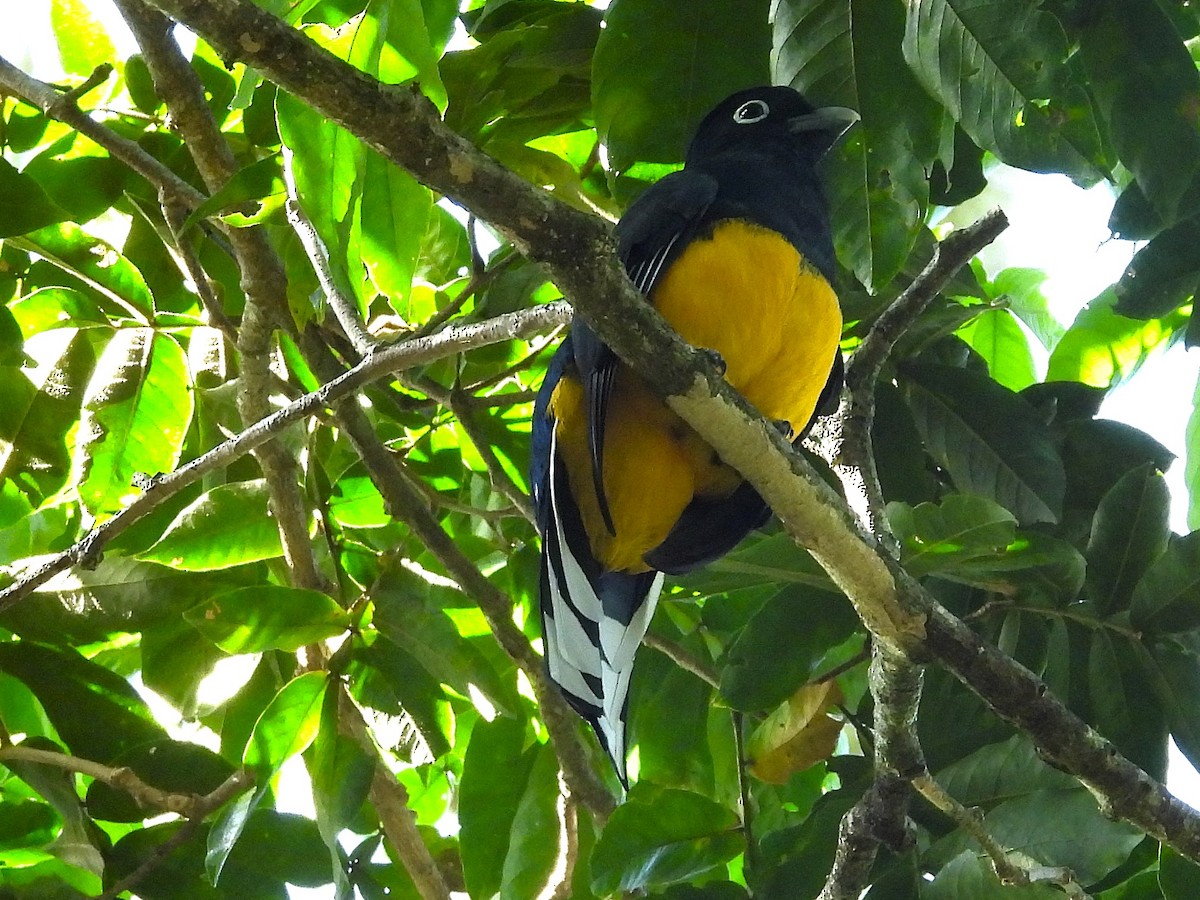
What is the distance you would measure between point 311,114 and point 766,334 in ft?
2.54

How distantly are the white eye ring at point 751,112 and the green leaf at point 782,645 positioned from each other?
101cm

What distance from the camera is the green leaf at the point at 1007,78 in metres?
1.72

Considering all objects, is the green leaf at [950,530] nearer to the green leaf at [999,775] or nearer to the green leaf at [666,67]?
the green leaf at [999,775]

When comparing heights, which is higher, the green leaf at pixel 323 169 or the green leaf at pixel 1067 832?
the green leaf at pixel 323 169

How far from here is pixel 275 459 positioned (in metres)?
2.27

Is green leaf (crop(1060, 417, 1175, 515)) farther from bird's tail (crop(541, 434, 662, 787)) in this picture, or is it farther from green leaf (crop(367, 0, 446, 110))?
green leaf (crop(367, 0, 446, 110))

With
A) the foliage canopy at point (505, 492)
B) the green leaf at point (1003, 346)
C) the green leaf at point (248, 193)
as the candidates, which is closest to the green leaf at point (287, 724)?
the foliage canopy at point (505, 492)

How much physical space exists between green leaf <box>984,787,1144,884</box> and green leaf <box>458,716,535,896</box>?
848mm

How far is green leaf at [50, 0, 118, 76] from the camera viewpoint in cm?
259

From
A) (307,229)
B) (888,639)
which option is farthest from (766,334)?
(307,229)

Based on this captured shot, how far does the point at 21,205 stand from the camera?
6.93 ft

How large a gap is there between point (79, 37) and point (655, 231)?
4.46 feet

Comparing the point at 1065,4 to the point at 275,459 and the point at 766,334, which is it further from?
the point at 275,459

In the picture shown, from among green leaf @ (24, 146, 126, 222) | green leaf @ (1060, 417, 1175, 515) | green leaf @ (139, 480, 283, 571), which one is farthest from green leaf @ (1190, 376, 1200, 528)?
green leaf @ (24, 146, 126, 222)
